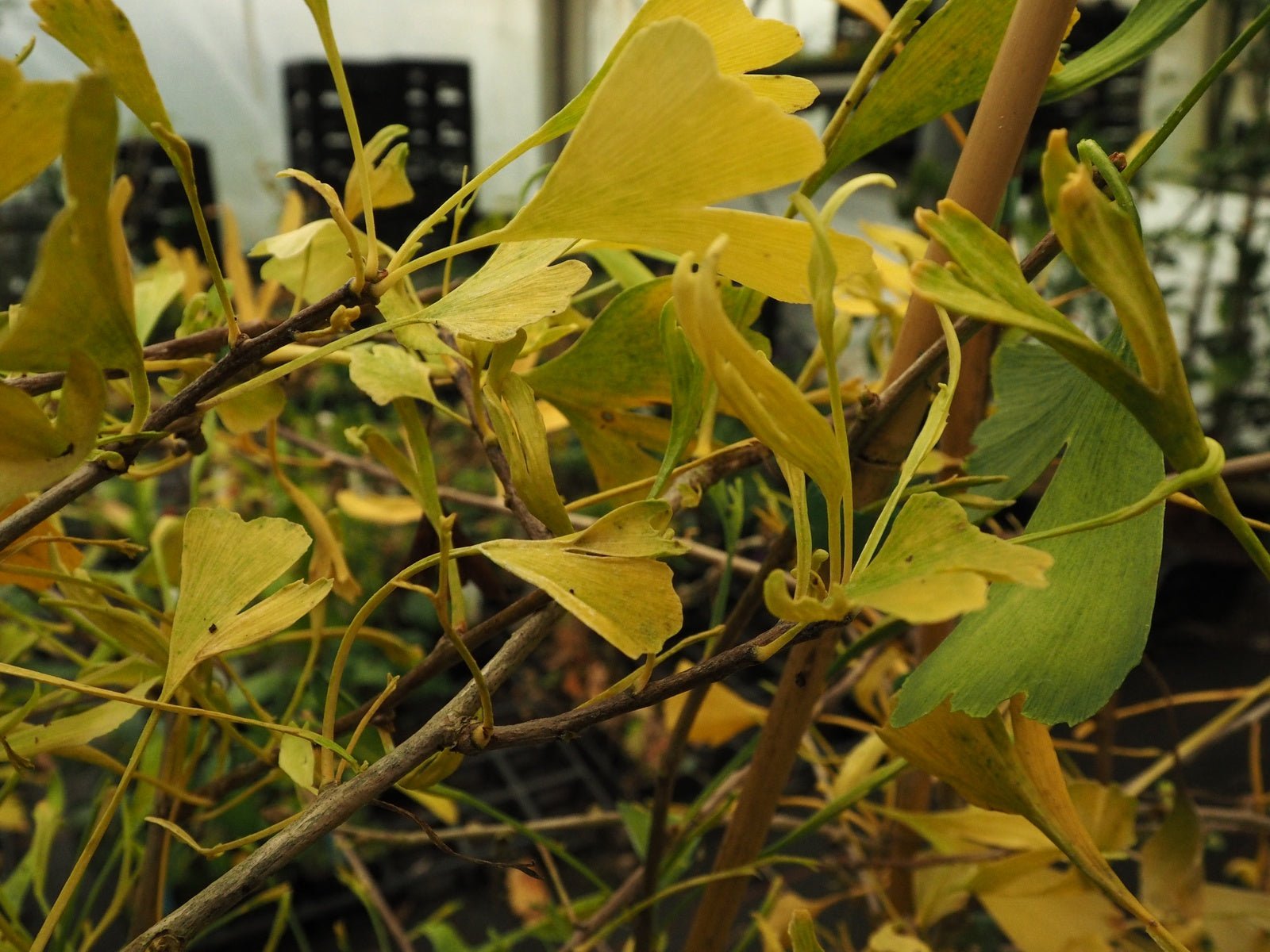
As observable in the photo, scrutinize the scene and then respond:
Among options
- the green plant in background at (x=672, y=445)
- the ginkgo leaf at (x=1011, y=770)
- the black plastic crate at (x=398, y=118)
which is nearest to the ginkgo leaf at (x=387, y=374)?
the green plant in background at (x=672, y=445)

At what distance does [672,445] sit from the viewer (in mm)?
150

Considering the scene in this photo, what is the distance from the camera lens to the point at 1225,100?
138 cm

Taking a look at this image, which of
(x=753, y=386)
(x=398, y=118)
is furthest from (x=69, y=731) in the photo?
(x=398, y=118)

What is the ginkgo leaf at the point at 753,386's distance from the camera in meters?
0.09

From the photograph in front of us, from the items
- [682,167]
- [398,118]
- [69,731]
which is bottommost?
[398,118]

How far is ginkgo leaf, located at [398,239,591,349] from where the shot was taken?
0.12 m

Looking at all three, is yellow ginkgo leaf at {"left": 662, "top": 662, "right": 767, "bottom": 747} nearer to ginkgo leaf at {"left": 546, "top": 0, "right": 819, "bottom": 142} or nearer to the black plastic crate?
ginkgo leaf at {"left": 546, "top": 0, "right": 819, "bottom": 142}

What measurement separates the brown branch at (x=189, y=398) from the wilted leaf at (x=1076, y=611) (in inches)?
4.0

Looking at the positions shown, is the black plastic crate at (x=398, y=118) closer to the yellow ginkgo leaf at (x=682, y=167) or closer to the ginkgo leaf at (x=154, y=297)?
the ginkgo leaf at (x=154, y=297)

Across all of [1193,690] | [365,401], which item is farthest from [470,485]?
[1193,690]

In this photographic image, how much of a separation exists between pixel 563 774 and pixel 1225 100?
1.38 m

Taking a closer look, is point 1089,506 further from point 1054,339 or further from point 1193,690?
point 1193,690

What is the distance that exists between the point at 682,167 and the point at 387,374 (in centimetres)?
8

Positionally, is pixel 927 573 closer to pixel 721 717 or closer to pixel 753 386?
pixel 753 386
